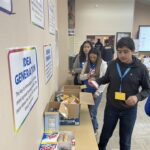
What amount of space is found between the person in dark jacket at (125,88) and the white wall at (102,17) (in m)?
4.92

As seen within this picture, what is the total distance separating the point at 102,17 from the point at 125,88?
5389 mm

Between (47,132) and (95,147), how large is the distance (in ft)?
1.60

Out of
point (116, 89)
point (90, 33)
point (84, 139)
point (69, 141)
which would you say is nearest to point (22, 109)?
point (69, 141)

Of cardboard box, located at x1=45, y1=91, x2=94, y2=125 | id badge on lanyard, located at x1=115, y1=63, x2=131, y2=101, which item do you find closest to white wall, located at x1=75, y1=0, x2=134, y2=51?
cardboard box, located at x1=45, y1=91, x2=94, y2=125

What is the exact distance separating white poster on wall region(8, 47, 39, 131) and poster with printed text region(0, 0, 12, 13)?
183mm

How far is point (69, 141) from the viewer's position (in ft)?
5.77

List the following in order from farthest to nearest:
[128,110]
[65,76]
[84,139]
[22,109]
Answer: [65,76] < [128,110] < [84,139] < [22,109]

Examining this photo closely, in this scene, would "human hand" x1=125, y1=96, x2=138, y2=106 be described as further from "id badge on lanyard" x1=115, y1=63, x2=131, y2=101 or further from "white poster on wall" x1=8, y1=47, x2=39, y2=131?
"white poster on wall" x1=8, y1=47, x2=39, y2=131

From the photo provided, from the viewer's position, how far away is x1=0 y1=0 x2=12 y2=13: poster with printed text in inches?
Result: 33.0

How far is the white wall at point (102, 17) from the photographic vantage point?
684cm

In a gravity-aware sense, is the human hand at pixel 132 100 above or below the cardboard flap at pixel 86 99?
above

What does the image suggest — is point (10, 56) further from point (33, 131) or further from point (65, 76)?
point (65, 76)

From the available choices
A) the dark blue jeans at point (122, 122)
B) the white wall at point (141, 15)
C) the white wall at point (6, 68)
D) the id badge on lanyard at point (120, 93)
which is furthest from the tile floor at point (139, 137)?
the white wall at point (141, 15)

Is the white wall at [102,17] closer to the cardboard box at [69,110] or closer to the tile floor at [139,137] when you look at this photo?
the tile floor at [139,137]
